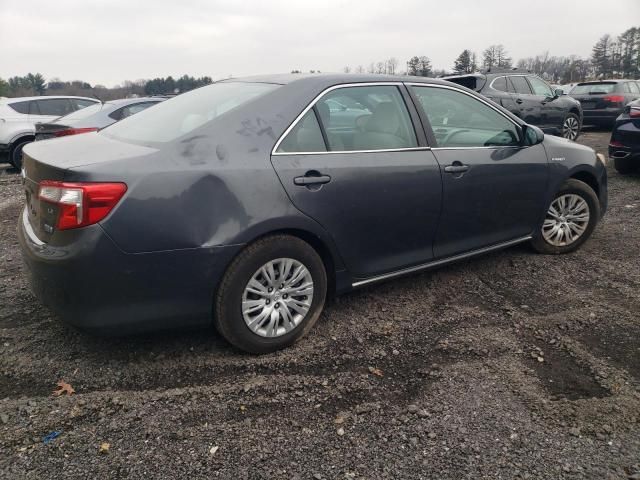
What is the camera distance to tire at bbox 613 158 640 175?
8.21 meters

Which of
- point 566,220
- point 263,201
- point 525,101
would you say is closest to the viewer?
point 263,201

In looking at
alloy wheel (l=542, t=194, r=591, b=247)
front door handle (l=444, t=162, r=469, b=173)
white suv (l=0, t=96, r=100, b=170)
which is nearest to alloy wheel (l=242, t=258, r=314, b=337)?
front door handle (l=444, t=162, r=469, b=173)

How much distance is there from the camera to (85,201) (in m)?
2.39

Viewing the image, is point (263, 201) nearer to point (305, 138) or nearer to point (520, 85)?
point (305, 138)

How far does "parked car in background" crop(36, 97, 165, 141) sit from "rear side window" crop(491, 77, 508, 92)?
6857 millimetres

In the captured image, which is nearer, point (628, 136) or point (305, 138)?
point (305, 138)

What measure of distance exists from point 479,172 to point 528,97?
814 centimetres

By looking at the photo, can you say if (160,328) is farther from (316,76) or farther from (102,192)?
(316,76)

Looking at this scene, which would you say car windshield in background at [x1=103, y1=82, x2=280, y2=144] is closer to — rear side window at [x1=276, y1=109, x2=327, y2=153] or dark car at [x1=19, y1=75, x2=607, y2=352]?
dark car at [x1=19, y1=75, x2=607, y2=352]

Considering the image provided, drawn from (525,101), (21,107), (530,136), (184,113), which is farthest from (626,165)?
(21,107)

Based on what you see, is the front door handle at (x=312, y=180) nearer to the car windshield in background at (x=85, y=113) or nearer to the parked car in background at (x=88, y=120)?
the parked car in background at (x=88, y=120)

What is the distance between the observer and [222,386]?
2.70 metres

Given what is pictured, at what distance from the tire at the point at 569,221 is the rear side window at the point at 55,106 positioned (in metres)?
10.1

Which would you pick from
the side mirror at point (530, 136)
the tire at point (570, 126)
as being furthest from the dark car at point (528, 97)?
the side mirror at point (530, 136)
